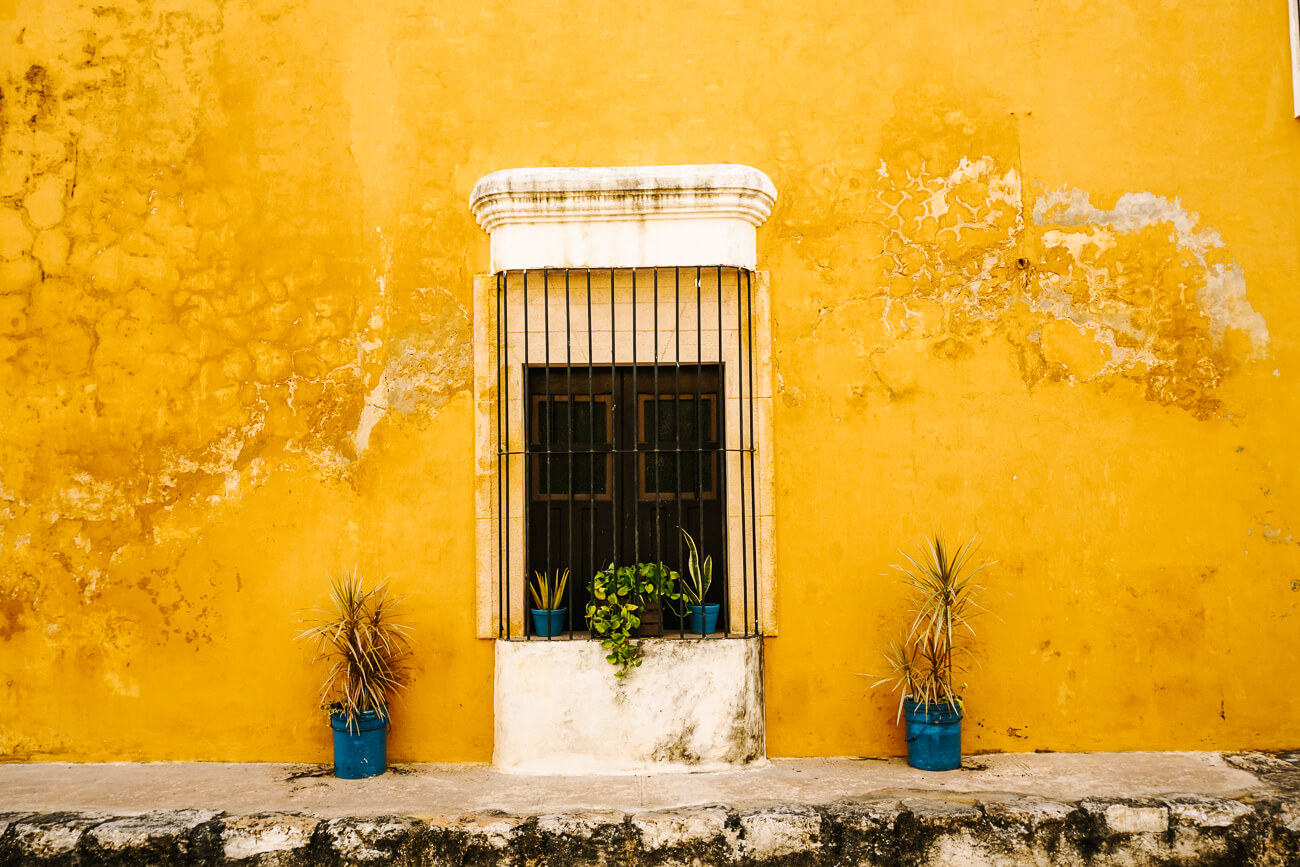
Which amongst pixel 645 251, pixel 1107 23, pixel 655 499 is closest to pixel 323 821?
pixel 655 499

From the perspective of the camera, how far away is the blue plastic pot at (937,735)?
13.7ft

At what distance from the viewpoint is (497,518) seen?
4.53m

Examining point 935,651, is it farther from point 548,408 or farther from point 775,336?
→ point 548,408

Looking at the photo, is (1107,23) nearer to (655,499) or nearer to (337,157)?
(655,499)

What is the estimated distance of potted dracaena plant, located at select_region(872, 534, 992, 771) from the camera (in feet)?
13.8

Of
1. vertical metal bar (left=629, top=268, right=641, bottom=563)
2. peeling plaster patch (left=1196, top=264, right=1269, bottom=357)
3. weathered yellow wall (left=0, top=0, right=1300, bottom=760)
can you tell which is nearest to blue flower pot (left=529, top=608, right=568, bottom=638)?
weathered yellow wall (left=0, top=0, right=1300, bottom=760)

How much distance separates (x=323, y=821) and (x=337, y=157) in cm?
305

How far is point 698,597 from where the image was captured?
4.44 metres

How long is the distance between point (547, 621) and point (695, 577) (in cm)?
72

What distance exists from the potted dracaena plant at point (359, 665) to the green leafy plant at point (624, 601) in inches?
38.2

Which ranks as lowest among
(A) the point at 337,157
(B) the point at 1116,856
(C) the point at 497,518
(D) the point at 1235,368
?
(B) the point at 1116,856

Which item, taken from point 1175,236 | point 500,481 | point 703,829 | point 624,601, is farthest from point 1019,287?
point 703,829

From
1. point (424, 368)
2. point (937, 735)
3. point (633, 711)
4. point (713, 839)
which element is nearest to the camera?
point (713, 839)

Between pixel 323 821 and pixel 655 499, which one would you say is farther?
pixel 655 499
